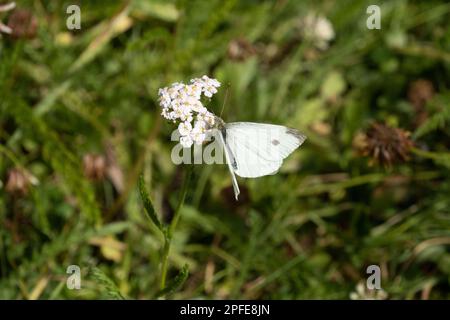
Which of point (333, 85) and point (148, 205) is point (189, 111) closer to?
point (148, 205)

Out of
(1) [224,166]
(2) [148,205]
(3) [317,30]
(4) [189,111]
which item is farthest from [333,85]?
(2) [148,205]

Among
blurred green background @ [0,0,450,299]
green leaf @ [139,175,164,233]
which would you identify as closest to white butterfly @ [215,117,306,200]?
green leaf @ [139,175,164,233]

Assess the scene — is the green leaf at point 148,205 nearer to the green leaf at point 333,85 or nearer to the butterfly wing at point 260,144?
the butterfly wing at point 260,144

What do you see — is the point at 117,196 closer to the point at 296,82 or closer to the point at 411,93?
the point at 296,82

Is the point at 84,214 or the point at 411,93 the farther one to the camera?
the point at 411,93

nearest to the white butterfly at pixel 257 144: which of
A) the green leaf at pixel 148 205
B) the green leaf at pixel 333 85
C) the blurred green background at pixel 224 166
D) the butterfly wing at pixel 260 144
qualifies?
the butterfly wing at pixel 260 144

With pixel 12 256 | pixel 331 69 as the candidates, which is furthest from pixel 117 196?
pixel 331 69
